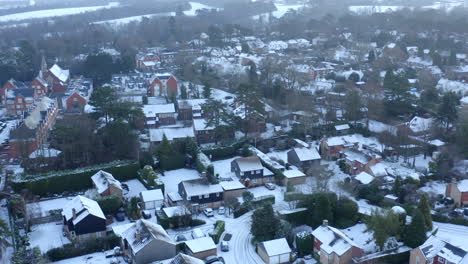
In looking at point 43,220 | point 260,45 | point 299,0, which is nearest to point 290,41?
point 260,45

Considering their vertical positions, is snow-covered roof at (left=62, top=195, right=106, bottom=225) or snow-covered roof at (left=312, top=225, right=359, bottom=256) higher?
snow-covered roof at (left=62, top=195, right=106, bottom=225)

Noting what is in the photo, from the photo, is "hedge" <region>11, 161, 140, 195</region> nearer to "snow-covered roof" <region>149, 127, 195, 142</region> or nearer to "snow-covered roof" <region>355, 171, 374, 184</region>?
"snow-covered roof" <region>149, 127, 195, 142</region>

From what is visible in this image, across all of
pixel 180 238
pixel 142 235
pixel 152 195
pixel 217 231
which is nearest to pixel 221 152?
pixel 152 195

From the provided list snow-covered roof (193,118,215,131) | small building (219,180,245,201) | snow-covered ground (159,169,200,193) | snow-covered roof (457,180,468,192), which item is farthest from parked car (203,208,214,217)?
snow-covered roof (457,180,468,192)

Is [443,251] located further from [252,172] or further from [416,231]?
[252,172]

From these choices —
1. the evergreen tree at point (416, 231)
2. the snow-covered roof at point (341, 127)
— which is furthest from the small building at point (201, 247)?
the snow-covered roof at point (341, 127)

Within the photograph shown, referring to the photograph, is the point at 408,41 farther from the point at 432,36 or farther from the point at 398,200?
the point at 398,200

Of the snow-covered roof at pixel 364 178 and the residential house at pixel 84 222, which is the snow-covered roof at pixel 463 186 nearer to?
the snow-covered roof at pixel 364 178
